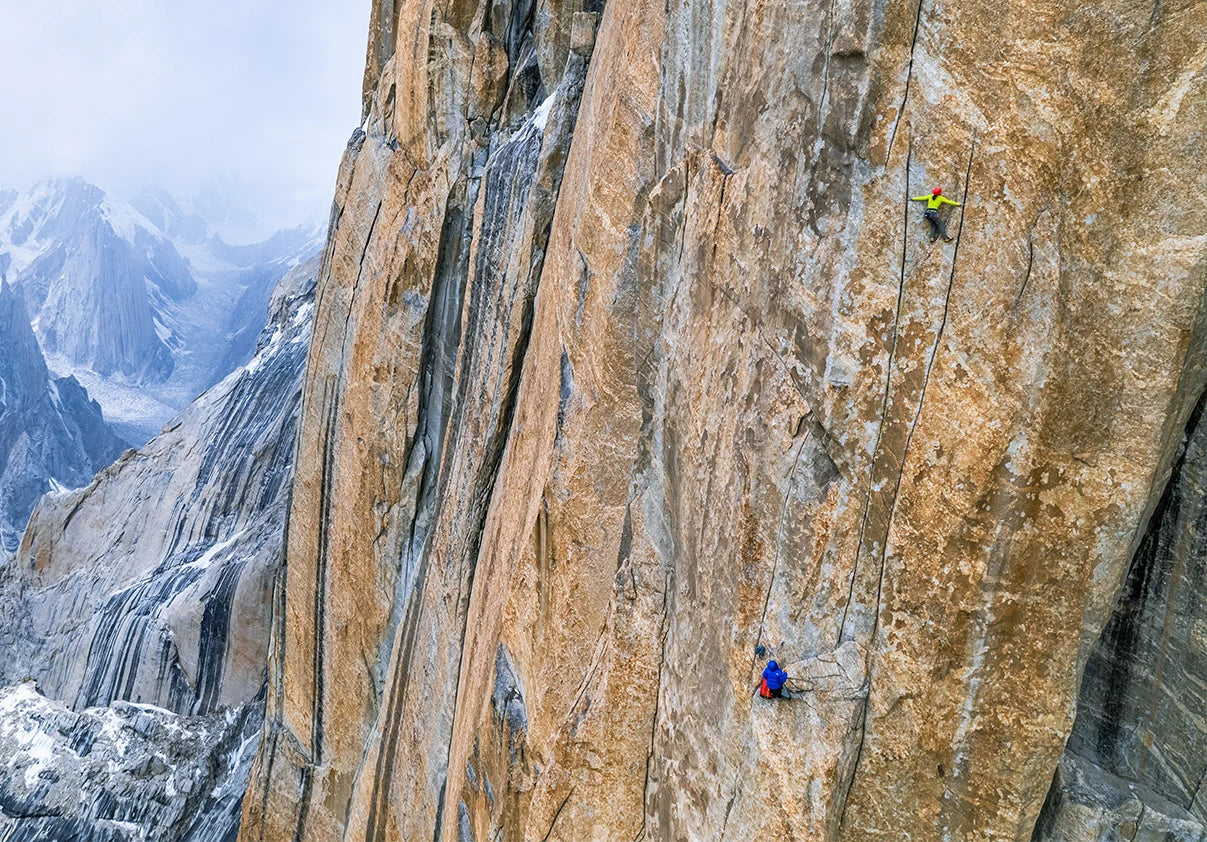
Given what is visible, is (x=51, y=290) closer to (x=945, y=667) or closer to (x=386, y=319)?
(x=386, y=319)

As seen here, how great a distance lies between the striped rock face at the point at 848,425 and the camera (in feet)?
Answer: 16.6

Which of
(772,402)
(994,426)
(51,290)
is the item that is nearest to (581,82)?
(772,402)

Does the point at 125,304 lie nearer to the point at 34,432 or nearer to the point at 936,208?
the point at 34,432

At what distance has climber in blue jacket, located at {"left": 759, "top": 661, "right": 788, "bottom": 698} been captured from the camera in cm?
567

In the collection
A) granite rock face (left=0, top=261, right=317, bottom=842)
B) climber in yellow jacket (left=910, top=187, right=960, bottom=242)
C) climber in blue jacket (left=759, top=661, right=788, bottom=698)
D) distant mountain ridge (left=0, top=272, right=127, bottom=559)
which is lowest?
distant mountain ridge (left=0, top=272, right=127, bottom=559)

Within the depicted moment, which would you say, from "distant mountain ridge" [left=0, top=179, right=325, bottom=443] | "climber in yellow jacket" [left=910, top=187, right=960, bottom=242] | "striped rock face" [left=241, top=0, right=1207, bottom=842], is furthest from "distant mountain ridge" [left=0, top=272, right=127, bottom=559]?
"climber in yellow jacket" [left=910, top=187, right=960, bottom=242]

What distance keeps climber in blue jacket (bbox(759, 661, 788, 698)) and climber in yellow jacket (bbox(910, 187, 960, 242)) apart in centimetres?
335

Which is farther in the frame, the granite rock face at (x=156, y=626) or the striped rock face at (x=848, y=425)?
the granite rock face at (x=156, y=626)

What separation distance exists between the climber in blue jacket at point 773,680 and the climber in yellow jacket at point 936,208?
3.35 meters

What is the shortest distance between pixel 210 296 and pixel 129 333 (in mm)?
38778

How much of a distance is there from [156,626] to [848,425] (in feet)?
84.2

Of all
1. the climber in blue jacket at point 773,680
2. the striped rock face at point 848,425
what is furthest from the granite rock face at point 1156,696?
the climber in blue jacket at point 773,680

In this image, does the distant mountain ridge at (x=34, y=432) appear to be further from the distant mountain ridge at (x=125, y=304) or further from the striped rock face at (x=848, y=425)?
the striped rock face at (x=848, y=425)

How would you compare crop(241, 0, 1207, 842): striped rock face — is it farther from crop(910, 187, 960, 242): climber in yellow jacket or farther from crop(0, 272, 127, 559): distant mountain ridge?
crop(0, 272, 127, 559): distant mountain ridge
